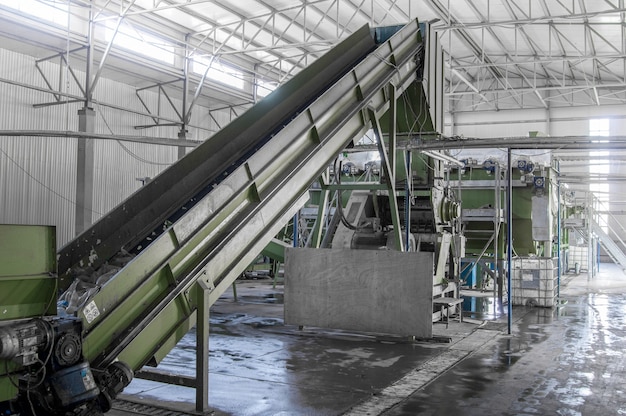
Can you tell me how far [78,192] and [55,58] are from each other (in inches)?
162

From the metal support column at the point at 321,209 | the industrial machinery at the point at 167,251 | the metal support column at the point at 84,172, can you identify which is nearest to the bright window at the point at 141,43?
the metal support column at the point at 84,172

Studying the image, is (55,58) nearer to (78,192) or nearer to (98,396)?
(78,192)

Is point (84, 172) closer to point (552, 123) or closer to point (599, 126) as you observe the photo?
point (552, 123)

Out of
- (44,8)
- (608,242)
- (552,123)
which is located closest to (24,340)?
(44,8)

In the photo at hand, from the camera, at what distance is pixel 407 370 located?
6410 millimetres

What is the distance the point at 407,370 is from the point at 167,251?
3.33 m

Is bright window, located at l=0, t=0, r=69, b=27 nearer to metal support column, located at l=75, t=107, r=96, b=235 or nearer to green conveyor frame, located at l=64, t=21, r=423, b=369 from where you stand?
metal support column, located at l=75, t=107, r=96, b=235

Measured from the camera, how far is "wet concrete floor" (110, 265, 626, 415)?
5.07m

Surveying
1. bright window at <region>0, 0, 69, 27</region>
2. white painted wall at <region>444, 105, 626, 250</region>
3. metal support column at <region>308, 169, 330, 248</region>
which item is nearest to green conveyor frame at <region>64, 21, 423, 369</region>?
metal support column at <region>308, 169, 330, 248</region>

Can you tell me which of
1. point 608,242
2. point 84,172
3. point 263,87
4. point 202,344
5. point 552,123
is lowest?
point 202,344

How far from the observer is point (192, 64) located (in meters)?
20.2

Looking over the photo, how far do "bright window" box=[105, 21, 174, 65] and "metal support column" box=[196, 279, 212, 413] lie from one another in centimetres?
1376

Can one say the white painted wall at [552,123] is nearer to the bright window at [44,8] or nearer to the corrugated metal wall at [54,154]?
the corrugated metal wall at [54,154]

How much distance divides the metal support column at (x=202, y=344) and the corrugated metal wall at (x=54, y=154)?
11515 millimetres
